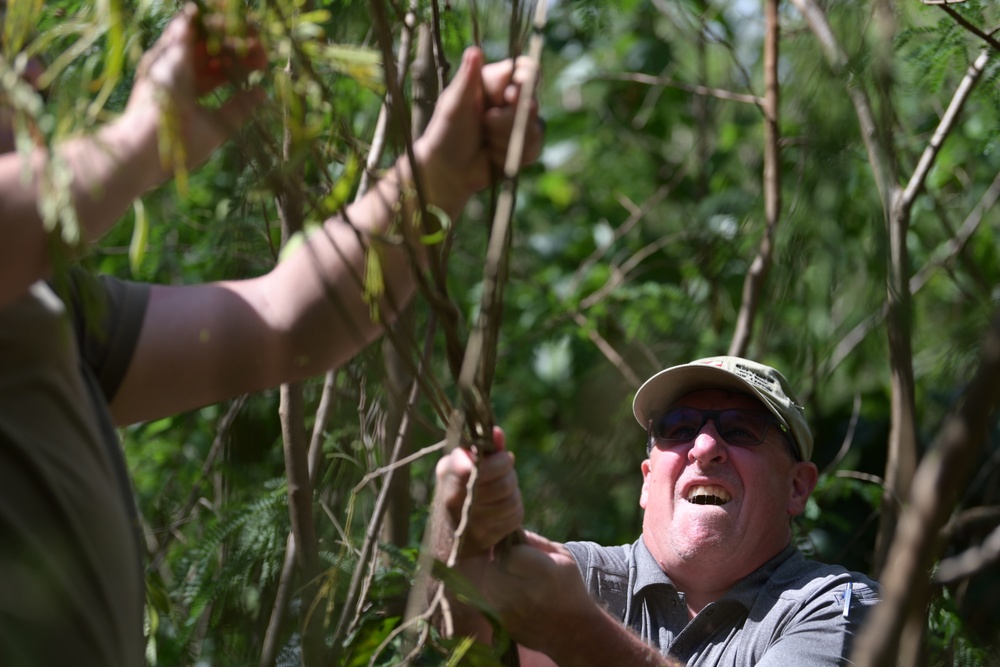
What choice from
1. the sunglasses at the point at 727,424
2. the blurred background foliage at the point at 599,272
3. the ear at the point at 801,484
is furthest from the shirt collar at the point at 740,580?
the blurred background foliage at the point at 599,272

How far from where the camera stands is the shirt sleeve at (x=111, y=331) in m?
1.09

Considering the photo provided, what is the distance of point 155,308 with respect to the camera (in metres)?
1.15

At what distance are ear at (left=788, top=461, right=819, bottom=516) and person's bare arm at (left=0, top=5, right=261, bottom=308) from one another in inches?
59.5

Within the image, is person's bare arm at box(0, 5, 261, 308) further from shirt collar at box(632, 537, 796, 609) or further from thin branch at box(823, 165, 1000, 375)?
thin branch at box(823, 165, 1000, 375)

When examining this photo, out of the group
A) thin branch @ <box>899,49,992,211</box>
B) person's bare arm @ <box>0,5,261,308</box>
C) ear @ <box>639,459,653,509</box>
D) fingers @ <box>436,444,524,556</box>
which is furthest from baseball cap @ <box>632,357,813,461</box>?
person's bare arm @ <box>0,5,261,308</box>

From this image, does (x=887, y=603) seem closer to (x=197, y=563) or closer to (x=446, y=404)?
(x=446, y=404)

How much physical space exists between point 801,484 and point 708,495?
242mm

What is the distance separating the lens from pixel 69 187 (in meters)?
0.86

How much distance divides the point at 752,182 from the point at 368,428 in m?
2.19

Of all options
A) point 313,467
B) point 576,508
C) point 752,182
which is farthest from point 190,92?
point 752,182

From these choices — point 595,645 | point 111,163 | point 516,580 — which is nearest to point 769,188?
point 595,645

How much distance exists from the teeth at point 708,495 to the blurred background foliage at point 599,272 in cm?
46

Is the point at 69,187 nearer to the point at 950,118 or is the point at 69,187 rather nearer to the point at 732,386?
the point at 732,386

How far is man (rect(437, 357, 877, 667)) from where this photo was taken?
1746 mm
